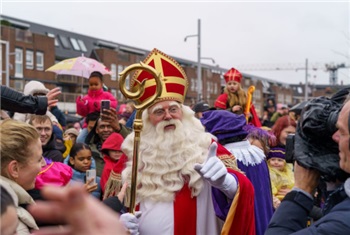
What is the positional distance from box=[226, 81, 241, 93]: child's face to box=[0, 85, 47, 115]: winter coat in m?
4.61

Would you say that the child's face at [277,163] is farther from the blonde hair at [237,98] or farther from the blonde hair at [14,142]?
the blonde hair at [14,142]

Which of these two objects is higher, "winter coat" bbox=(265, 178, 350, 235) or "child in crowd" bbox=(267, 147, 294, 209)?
"winter coat" bbox=(265, 178, 350, 235)

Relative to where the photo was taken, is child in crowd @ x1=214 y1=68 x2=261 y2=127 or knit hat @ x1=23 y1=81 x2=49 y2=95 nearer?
knit hat @ x1=23 y1=81 x2=49 y2=95

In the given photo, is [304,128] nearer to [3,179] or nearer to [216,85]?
[3,179]

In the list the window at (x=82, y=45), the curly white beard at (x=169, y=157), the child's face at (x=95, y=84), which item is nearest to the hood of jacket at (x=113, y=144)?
the curly white beard at (x=169, y=157)

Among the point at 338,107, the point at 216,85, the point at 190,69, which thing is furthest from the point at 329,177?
the point at 216,85

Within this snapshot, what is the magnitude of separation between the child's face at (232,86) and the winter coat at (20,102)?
4.61 metres

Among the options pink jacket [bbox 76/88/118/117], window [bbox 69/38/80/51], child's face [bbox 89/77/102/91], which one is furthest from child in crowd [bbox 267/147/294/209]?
window [bbox 69/38/80/51]

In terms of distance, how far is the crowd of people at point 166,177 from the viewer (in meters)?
1.19

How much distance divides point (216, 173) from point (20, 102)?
3.98 feet

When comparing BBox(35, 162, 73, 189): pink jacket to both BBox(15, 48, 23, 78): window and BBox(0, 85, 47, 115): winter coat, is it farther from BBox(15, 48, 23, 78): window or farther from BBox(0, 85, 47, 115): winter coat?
BBox(15, 48, 23, 78): window

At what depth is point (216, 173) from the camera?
2.59m

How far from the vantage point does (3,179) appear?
2027 mm

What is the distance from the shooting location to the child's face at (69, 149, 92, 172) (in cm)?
452
